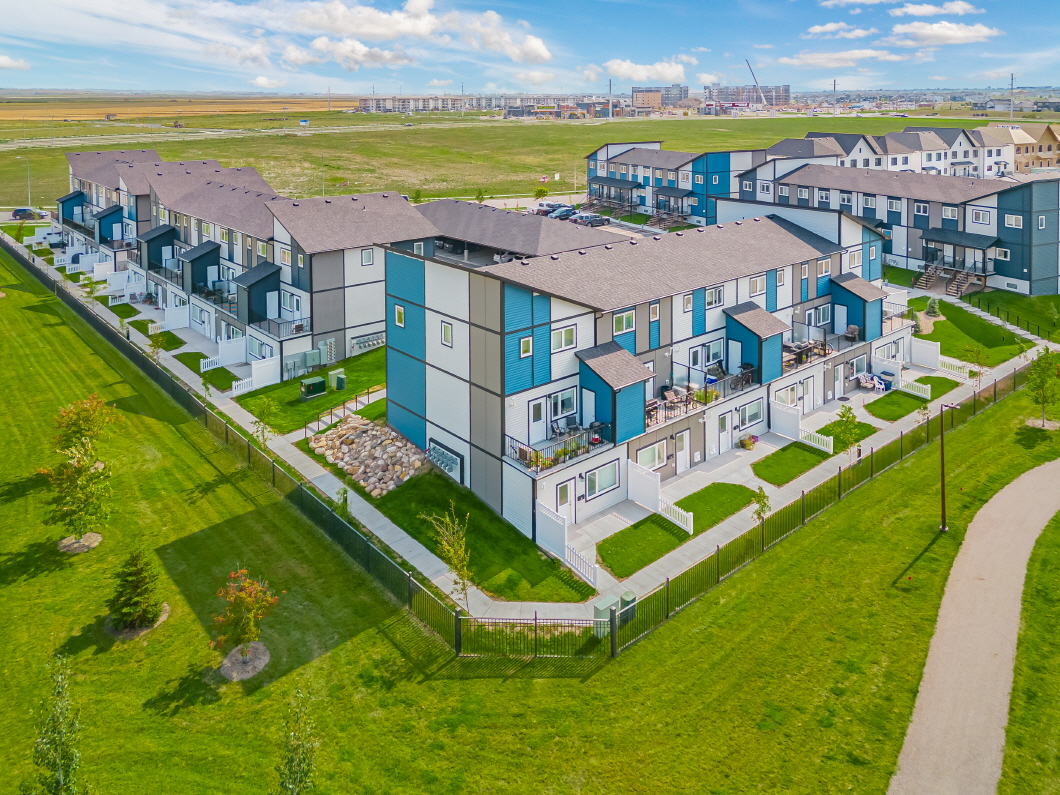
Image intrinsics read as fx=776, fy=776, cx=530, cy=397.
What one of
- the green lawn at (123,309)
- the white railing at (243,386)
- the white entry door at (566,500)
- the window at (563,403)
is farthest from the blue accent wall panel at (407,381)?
the green lawn at (123,309)

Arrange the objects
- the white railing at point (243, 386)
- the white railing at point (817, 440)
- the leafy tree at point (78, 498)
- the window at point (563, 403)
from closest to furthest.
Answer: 1. the leafy tree at point (78, 498)
2. the window at point (563, 403)
3. the white railing at point (817, 440)
4. the white railing at point (243, 386)

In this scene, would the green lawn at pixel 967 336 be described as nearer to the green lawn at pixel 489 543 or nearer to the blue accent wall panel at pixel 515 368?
the blue accent wall panel at pixel 515 368

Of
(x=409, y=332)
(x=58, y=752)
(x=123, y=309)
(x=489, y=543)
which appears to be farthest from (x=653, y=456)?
(x=123, y=309)

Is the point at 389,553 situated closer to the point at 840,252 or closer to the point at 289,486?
the point at 289,486

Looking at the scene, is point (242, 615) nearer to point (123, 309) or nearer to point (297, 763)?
point (297, 763)

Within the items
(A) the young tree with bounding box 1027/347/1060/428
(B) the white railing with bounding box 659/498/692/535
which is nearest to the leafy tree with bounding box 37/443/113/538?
(B) the white railing with bounding box 659/498/692/535

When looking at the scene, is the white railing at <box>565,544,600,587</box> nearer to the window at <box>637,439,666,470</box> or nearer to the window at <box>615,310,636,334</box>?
the window at <box>637,439,666,470</box>

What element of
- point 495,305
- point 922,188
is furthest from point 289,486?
point 922,188
